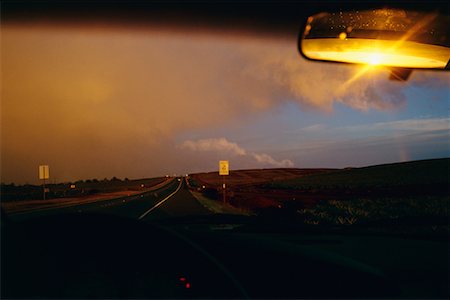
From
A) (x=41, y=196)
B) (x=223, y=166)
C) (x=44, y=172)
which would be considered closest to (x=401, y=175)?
(x=223, y=166)

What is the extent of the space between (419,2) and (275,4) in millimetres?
1614

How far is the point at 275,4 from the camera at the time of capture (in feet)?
18.1

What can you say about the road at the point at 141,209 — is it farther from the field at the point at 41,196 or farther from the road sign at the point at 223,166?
the road sign at the point at 223,166

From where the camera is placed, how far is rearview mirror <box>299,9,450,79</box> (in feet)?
15.8

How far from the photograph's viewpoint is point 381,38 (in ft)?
17.2

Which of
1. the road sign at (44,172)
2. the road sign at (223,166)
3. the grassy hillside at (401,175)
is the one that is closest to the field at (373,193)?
the grassy hillside at (401,175)

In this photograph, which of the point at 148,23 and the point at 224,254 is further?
the point at 148,23

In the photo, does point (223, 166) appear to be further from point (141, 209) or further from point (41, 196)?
point (41, 196)

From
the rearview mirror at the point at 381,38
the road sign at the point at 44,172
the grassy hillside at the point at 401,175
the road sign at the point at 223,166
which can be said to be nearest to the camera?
the rearview mirror at the point at 381,38

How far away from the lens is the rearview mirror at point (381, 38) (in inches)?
189

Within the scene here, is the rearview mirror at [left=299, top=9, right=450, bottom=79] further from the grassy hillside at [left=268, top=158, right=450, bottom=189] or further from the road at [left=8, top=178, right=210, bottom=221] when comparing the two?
the grassy hillside at [left=268, top=158, right=450, bottom=189]

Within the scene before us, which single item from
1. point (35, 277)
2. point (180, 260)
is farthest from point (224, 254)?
point (35, 277)

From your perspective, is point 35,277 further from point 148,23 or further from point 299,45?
point 148,23

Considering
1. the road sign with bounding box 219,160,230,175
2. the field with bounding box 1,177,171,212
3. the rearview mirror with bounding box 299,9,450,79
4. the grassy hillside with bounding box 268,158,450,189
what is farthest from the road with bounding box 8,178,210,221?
the grassy hillside with bounding box 268,158,450,189
